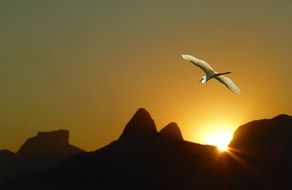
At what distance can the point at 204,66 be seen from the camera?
30219 millimetres

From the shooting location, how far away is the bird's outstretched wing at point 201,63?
2920cm

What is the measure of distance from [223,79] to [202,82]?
1.63 m

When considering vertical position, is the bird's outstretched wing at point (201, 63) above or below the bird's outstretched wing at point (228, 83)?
above

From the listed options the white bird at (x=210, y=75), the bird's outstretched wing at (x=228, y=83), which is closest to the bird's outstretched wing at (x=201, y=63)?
the white bird at (x=210, y=75)

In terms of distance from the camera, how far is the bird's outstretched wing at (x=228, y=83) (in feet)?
96.3

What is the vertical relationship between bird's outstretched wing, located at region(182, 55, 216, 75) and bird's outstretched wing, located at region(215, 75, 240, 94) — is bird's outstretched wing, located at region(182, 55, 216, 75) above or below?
above

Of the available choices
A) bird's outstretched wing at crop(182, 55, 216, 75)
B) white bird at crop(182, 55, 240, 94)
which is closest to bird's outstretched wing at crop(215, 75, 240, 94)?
white bird at crop(182, 55, 240, 94)

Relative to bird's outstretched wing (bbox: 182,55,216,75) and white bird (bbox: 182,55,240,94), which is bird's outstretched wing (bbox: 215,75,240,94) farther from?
bird's outstretched wing (bbox: 182,55,216,75)

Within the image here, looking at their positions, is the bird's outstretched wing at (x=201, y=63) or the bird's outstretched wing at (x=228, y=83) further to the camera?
the bird's outstretched wing at (x=228, y=83)

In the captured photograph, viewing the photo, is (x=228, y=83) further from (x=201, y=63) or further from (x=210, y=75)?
(x=201, y=63)

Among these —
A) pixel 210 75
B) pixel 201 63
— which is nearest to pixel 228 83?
pixel 210 75

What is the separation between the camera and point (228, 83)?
Answer: 3033 cm

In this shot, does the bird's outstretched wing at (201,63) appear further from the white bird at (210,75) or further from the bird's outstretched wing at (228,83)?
the bird's outstretched wing at (228,83)

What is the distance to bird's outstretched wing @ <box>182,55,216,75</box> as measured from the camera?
29.2 meters
